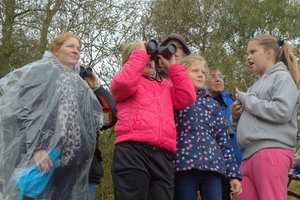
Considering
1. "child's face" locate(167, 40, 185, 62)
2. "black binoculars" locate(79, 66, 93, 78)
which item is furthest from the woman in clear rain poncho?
"child's face" locate(167, 40, 185, 62)

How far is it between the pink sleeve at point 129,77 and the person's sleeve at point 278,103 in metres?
0.98

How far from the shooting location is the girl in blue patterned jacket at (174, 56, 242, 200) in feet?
8.23

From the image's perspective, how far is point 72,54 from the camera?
2.85 meters

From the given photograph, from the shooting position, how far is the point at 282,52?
10.0 ft

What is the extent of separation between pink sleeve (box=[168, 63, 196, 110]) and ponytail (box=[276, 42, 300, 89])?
986mm

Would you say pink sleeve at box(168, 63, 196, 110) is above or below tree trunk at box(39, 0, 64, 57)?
below

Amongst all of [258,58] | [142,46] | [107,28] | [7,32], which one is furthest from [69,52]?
[7,32]

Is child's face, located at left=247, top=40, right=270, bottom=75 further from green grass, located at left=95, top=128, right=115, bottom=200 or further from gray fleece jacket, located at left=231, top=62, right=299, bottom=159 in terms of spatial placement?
green grass, located at left=95, top=128, right=115, bottom=200

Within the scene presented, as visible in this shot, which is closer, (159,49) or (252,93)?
(159,49)

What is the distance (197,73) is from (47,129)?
4.65ft

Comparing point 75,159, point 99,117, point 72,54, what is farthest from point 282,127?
point 72,54

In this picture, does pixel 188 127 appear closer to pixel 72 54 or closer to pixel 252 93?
pixel 252 93

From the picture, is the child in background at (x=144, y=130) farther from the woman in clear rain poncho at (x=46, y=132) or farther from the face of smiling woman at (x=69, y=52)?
the face of smiling woman at (x=69, y=52)

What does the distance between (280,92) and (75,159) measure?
1651 mm
